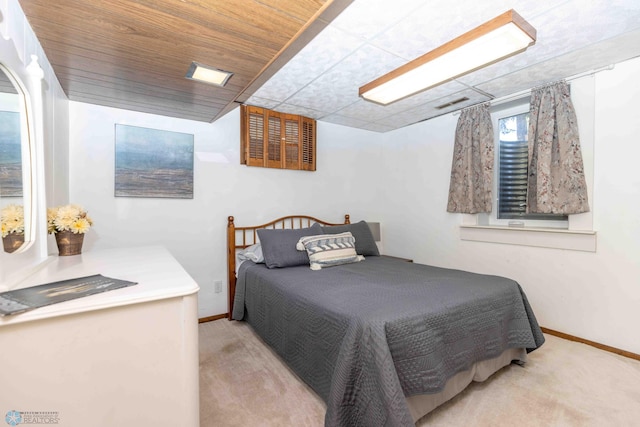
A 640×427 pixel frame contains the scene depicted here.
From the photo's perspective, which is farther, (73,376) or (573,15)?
(573,15)

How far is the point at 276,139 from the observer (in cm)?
334

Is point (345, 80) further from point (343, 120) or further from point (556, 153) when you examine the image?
point (556, 153)

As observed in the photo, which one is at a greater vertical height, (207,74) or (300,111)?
(300,111)

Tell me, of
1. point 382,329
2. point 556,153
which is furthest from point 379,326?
point 556,153

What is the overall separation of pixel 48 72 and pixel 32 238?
1.09 meters

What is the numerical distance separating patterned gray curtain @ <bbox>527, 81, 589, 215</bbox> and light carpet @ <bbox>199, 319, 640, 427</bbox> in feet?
3.97

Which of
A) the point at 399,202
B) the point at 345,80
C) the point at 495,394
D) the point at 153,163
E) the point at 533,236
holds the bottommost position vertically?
the point at 495,394

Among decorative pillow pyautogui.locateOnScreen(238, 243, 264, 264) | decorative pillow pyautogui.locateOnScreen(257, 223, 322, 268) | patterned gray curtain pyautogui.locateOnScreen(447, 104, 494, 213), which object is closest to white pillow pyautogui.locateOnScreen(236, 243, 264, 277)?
decorative pillow pyautogui.locateOnScreen(238, 243, 264, 264)

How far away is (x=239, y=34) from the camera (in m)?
1.45

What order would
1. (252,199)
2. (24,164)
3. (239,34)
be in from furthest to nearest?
(252,199)
(239,34)
(24,164)

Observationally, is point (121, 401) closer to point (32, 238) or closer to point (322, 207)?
point (32, 238)

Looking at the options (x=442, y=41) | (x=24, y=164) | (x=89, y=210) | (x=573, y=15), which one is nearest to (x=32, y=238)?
(x=24, y=164)

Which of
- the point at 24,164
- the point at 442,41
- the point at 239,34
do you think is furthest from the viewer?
the point at 442,41

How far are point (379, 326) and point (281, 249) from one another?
4.83 ft
